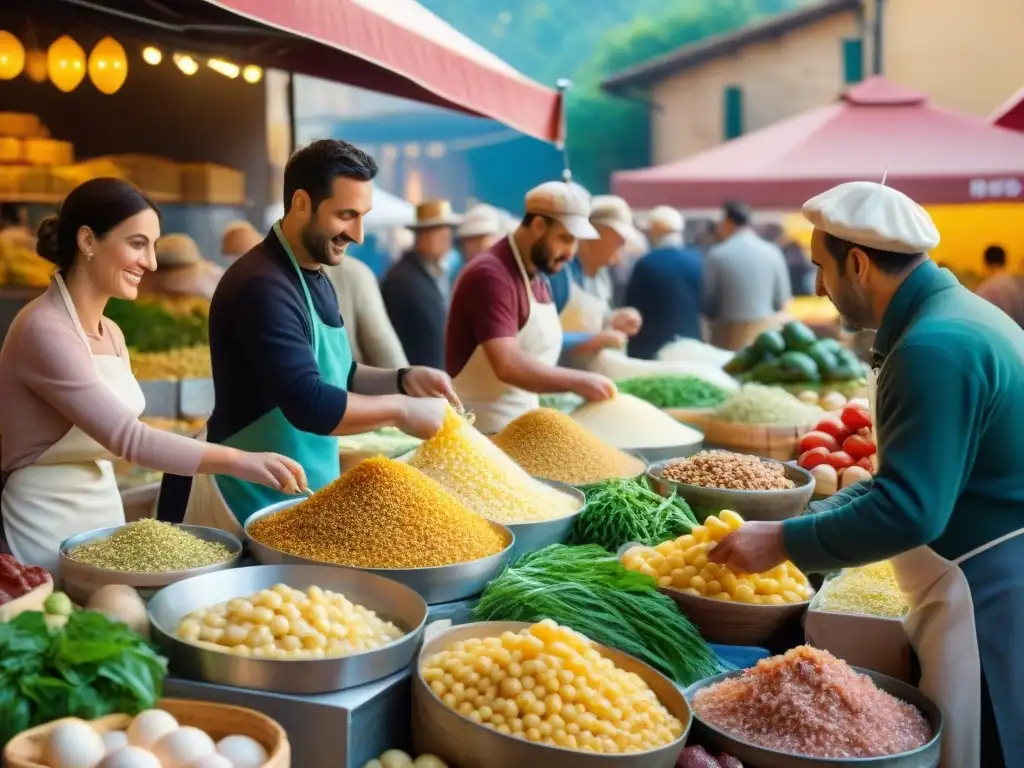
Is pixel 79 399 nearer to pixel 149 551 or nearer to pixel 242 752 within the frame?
pixel 149 551

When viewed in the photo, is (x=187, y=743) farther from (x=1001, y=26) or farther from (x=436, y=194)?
(x=436, y=194)

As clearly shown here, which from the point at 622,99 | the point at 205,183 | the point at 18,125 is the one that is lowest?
the point at 205,183

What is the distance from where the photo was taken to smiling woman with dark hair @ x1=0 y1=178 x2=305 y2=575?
8.34ft

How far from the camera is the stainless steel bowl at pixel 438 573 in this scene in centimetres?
237

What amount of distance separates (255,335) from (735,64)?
67.4 ft

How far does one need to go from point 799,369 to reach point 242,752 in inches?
163

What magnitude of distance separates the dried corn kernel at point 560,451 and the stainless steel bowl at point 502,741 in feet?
3.75

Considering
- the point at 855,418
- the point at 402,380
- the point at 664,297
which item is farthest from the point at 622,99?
the point at 402,380

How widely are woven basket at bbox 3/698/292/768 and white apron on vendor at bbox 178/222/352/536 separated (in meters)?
1.07

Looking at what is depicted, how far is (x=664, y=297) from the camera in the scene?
25.3ft

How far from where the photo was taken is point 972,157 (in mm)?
8258

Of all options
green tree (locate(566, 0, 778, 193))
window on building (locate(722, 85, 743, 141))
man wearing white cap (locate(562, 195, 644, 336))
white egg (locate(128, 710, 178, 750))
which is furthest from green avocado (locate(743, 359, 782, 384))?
green tree (locate(566, 0, 778, 193))

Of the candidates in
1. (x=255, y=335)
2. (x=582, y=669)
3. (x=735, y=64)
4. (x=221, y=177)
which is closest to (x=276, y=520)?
(x=255, y=335)

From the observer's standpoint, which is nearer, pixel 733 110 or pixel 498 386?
pixel 498 386
